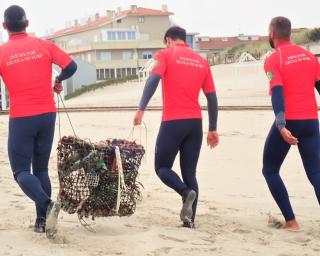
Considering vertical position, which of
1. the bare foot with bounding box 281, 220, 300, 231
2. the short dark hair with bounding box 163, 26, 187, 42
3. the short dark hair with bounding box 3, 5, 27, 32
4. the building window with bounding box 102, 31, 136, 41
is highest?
the short dark hair with bounding box 3, 5, 27, 32

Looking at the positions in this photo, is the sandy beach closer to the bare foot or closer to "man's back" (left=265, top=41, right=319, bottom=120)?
the bare foot

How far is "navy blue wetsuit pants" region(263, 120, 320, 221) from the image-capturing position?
5.95 metres

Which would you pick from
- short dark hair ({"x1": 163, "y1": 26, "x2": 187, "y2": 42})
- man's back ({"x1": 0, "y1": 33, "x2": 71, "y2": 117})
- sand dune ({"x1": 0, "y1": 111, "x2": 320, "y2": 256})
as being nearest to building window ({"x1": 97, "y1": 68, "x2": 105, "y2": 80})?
sand dune ({"x1": 0, "y1": 111, "x2": 320, "y2": 256})

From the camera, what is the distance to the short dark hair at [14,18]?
540cm

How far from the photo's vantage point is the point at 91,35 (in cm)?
9719

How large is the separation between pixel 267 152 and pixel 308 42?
174 feet

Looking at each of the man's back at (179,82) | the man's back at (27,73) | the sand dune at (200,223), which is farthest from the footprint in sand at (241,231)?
the man's back at (27,73)

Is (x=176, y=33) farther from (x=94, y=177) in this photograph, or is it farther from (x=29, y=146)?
(x=29, y=146)

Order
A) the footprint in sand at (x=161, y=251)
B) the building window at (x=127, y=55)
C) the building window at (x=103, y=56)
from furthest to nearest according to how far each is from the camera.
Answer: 1. the building window at (x=127, y=55)
2. the building window at (x=103, y=56)
3. the footprint in sand at (x=161, y=251)

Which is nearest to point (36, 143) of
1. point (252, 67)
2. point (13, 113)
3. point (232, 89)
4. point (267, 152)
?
point (13, 113)

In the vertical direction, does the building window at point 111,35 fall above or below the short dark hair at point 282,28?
below

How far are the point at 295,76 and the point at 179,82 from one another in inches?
41.6

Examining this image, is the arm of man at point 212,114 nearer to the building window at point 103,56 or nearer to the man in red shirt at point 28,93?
the man in red shirt at point 28,93

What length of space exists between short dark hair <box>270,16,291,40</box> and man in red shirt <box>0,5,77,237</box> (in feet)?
6.29
